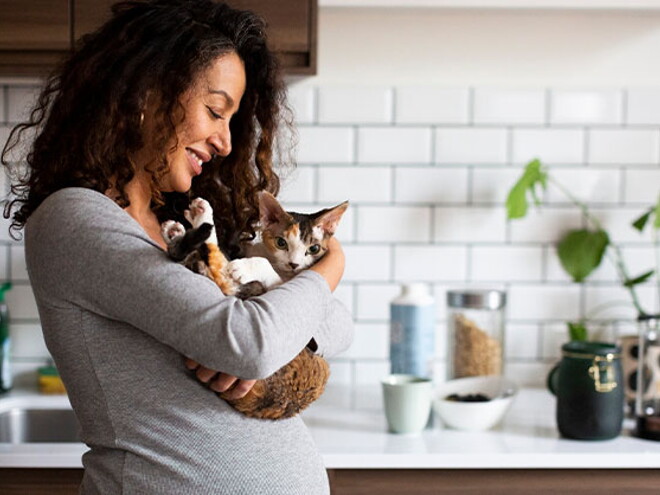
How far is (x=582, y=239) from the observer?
209cm

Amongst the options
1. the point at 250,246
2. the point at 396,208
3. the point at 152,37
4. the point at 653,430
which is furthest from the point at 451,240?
the point at 152,37

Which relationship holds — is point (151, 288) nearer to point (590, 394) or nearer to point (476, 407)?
point (476, 407)

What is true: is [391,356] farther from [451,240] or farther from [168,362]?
[168,362]

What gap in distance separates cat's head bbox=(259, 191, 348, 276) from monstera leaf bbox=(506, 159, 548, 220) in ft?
2.58

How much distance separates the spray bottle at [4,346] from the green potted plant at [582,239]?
1267 millimetres

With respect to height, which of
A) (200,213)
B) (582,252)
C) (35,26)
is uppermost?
(35,26)

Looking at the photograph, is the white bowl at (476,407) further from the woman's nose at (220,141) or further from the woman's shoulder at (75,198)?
the woman's shoulder at (75,198)

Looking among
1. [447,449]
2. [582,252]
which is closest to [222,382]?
[447,449]

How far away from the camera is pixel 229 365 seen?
3.36ft

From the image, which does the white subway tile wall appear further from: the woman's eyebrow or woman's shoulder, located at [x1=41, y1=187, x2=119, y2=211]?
woman's shoulder, located at [x1=41, y1=187, x2=119, y2=211]

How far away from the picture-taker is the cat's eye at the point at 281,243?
1.34 m

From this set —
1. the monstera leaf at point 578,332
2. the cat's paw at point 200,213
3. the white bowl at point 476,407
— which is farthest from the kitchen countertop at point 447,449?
the cat's paw at point 200,213

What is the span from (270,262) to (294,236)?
7 centimetres

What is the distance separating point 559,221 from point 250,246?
1.04m
